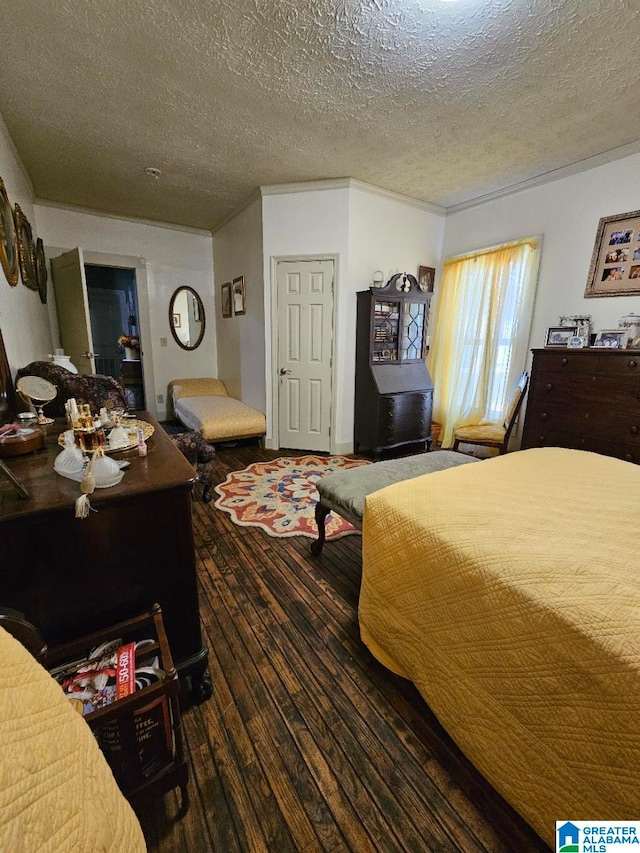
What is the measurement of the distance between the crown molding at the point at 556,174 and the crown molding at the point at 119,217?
11.4 ft

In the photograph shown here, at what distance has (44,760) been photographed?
0.45m

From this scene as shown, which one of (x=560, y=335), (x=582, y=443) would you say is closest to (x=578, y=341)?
(x=560, y=335)

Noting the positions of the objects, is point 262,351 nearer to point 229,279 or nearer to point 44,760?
point 229,279

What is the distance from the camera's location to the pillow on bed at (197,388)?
200 inches

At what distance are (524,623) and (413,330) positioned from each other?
353cm

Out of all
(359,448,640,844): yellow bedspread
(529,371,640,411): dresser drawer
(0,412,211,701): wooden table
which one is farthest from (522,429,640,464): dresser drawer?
(0,412,211,701): wooden table

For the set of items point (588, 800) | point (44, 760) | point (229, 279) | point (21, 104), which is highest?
point (21, 104)

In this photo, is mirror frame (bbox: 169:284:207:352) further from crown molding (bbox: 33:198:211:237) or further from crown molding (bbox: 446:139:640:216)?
crown molding (bbox: 446:139:640:216)

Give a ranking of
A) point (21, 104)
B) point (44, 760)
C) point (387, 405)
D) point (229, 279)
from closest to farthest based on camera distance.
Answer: point (44, 760) < point (21, 104) < point (387, 405) < point (229, 279)

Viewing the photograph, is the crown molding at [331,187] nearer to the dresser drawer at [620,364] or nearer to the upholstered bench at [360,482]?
the dresser drawer at [620,364]

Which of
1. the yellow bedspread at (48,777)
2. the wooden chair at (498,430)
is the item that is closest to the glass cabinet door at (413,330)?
the wooden chair at (498,430)

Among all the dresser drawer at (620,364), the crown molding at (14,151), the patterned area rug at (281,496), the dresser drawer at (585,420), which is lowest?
the patterned area rug at (281,496)

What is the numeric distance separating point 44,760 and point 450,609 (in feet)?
3.21

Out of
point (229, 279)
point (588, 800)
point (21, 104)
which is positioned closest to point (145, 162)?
point (21, 104)
